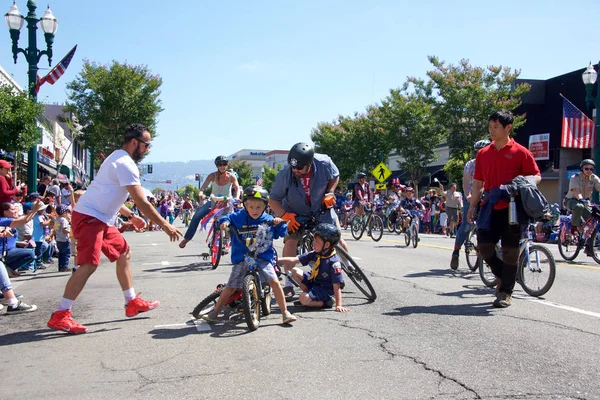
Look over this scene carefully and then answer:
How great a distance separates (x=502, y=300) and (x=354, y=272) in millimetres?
1657

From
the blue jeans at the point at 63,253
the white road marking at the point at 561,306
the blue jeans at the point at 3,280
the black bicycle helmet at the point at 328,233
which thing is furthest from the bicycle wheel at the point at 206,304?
the blue jeans at the point at 63,253

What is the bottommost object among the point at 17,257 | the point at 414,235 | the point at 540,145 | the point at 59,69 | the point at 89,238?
the point at 17,257

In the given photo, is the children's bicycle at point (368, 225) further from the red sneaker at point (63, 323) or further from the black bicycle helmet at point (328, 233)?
the red sneaker at point (63, 323)

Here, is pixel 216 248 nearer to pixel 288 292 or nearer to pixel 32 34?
pixel 288 292

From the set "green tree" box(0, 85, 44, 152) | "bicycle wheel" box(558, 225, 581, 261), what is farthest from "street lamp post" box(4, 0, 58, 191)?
"bicycle wheel" box(558, 225, 581, 261)

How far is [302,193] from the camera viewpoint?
23.7 feet

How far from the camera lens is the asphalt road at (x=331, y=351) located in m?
4.05

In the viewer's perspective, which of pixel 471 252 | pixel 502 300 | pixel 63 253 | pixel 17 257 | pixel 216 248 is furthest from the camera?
pixel 63 253

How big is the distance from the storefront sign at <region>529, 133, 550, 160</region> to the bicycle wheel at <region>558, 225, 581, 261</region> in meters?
21.1

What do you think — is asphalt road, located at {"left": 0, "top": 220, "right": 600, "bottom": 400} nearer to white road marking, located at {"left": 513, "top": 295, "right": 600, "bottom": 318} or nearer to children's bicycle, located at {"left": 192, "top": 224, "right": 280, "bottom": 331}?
white road marking, located at {"left": 513, "top": 295, "right": 600, "bottom": 318}

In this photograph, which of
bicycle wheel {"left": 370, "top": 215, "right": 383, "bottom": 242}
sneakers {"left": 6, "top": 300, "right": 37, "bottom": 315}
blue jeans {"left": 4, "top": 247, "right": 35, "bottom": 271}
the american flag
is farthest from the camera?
the american flag

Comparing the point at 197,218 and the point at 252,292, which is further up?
the point at 197,218

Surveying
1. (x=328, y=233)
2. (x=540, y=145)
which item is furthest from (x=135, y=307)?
(x=540, y=145)

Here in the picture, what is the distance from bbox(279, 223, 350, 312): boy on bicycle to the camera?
21.9 feet
